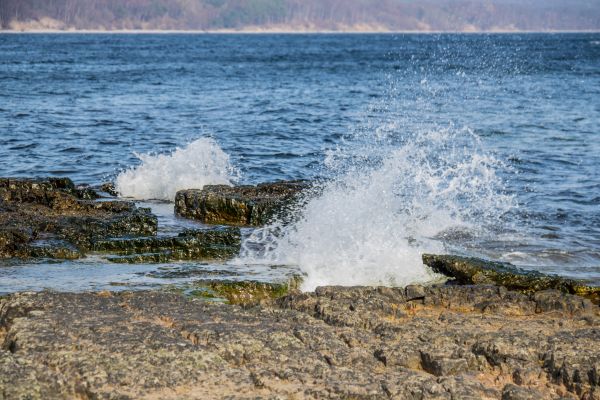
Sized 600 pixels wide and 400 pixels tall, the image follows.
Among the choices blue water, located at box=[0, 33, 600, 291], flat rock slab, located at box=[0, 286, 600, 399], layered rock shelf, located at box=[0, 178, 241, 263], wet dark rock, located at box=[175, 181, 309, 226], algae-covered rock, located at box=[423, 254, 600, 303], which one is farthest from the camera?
blue water, located at box=[0, 33, 600, 291]

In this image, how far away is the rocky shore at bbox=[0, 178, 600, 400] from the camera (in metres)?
5.60

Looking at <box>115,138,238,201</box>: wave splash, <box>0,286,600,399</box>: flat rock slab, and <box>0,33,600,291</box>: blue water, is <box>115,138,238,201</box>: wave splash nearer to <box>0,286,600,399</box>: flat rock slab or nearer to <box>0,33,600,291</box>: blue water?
<box>0,33,600,291</box>: blue water

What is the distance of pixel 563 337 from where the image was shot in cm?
655

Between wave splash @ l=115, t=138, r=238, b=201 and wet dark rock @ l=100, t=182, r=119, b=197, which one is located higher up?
wave splash @ l=115, t=138, r=238, b=201

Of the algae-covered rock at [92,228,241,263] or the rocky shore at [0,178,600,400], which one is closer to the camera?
the rocky shore at [0,178,600,400]

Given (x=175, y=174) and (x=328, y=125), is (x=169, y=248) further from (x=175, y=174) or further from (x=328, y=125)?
(x=328, y=125)

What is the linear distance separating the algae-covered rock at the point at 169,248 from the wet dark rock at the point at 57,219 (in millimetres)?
332

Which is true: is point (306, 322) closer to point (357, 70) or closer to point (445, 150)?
point (445, 150)

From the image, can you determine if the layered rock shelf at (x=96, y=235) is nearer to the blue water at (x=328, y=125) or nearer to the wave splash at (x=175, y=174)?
the blue water at (x=328, y=125)

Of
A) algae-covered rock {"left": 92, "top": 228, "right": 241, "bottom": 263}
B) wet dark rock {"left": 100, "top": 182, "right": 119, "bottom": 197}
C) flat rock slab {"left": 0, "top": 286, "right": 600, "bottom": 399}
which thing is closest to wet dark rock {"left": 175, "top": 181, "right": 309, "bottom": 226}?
algae-covered rock {"left": 92, "top": 228, "right": 241, "bottom": 263}

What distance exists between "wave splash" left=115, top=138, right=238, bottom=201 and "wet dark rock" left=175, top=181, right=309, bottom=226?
62.8 inches

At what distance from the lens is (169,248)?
10.3m

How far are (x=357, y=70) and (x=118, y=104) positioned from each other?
28.9 metres

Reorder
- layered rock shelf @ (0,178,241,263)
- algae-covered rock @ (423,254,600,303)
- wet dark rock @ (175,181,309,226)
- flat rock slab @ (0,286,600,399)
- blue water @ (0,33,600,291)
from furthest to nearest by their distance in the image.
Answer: blue water @ (0,33,600,291) → wet dark rock @ (175,181,309,226) → layered rock shelf @ (0,178,241,263) → algae-covered rock @ (423,254,600,303) → flat rock slab @ (0,286,600,399)
